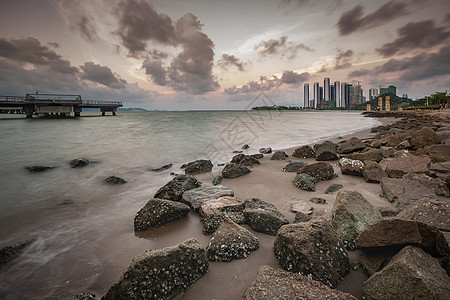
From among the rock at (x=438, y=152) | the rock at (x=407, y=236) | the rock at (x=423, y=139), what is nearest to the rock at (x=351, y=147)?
the rock at (x=423, y=139)

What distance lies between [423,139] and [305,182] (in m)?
7.80

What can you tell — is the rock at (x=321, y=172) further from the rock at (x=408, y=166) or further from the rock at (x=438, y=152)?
the rock at (x=438, y=152)

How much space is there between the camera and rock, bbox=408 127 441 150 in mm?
9297

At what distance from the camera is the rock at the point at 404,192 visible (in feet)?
13.4

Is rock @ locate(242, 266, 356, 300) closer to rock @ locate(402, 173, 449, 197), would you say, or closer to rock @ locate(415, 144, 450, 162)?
rock @ locate(402, 173, 449, 197)

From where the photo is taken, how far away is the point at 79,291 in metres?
2.92

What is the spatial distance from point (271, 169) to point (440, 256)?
5890 millimetres

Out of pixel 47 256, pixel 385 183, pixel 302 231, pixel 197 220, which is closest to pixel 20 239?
pixel 47 256

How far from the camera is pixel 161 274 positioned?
2.50m

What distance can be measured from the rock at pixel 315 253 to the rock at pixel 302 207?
156 centimetres

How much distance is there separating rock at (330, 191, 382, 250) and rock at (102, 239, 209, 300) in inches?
83.7

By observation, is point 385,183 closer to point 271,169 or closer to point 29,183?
point 271,169

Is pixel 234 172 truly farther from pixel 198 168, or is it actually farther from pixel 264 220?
pixel 264 220

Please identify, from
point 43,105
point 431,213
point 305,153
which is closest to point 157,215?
point 431,213
